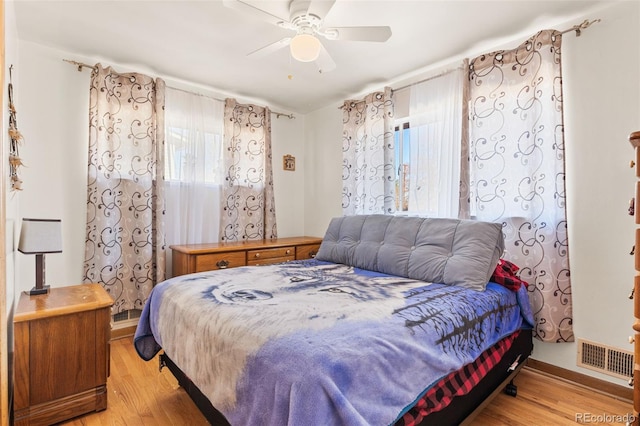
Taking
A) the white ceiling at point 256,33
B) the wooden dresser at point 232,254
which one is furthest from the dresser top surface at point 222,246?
the white ceiling at point 256,33

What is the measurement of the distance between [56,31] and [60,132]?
77 cm

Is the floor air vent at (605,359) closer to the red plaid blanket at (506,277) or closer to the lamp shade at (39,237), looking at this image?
the red plaid blanket at (506,277)

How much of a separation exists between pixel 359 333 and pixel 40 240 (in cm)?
200

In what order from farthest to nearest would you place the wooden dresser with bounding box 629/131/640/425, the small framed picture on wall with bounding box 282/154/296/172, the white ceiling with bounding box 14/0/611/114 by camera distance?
the small framed picture on wall with bounding box 282/154/296/172, the white ceiling with bounding box 14/0/611/114, the wooden dresser with bounding box 629/131/640/425

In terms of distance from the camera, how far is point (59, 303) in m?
1.78

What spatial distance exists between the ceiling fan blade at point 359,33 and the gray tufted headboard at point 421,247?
4.29 feet

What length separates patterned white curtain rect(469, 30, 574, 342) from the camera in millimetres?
2133

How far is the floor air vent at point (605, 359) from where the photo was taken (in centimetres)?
193

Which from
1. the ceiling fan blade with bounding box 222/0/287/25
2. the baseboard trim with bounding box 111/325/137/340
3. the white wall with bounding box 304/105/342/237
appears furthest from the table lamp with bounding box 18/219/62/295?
the white wall with bounding box 304/105/342/237

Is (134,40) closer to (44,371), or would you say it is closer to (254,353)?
(44,371)

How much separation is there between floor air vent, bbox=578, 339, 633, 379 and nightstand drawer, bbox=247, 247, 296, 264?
8.08 ft

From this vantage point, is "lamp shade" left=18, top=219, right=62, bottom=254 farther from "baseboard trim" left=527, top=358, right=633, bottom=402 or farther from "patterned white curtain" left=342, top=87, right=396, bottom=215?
"baseboard trim" left=527, top=358, right=633, bottom=402

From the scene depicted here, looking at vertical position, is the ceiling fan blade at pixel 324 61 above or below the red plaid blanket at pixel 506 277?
above

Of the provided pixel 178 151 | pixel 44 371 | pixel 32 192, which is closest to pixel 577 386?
pixel 44 371
